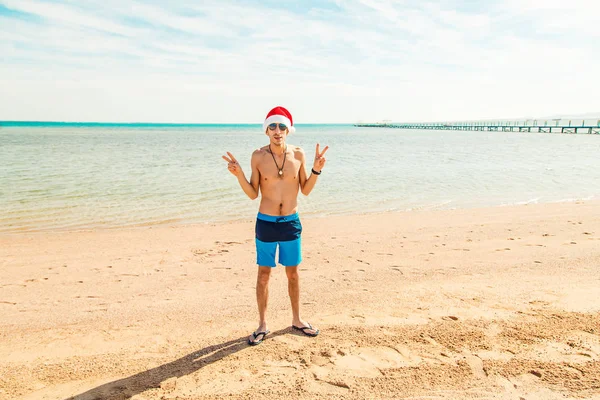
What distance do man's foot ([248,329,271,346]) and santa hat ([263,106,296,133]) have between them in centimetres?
209

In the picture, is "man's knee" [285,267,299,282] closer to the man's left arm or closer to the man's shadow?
the man's shadow

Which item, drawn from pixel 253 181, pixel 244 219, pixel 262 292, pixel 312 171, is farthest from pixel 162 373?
pixel 244 219

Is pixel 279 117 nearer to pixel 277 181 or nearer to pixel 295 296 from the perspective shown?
pixel 277 181

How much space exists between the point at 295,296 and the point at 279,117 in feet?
6.22

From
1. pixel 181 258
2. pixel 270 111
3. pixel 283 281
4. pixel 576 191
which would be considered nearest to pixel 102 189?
pixel 181 258

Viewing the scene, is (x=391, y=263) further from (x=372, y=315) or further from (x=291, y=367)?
(x=291, y=367)

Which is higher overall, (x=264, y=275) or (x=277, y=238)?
(x=277, y=238)

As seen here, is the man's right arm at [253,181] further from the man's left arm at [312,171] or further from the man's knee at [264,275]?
the man's knee at [264,275]

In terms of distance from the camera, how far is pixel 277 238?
4266 mm

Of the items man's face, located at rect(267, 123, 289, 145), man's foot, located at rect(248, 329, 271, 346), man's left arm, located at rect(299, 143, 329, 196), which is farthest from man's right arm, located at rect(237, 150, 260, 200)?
man's foot, located at rect(248, 329, 271, 346)

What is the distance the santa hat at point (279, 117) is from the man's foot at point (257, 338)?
2.09m

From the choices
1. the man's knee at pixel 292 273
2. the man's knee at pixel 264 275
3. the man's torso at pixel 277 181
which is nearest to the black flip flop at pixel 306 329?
the man's knee at pixel 292 273

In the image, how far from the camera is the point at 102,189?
53.9 ft

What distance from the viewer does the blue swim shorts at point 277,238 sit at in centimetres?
425
